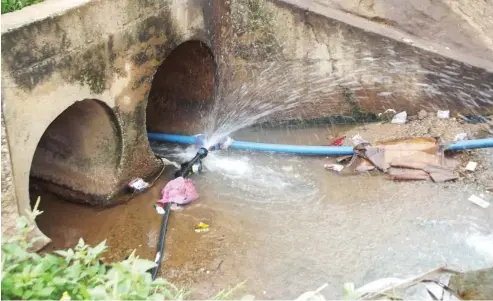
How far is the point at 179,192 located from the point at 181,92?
186cm

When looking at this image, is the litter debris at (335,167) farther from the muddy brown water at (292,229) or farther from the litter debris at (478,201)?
the litter debris at (478,201)

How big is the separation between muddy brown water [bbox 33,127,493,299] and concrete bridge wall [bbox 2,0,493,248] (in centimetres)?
56

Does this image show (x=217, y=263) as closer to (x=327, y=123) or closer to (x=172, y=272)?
(x=172, y=272)

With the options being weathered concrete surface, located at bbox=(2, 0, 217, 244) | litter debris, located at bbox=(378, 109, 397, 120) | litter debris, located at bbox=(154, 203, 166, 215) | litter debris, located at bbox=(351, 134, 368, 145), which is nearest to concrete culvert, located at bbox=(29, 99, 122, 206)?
weathered concrete surface, located at bbox=(2, 0, 217, 244)

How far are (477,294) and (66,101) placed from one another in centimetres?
386

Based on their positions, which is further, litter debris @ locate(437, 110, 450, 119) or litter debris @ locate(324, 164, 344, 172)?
litter debris @ locate(437, 110, 450, 119)

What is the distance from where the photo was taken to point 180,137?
733 centimetres

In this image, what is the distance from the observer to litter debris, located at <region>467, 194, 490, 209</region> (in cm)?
589

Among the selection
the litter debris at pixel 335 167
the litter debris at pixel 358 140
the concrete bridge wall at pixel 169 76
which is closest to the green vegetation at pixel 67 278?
the concrete bridge wall at pixel 169 76

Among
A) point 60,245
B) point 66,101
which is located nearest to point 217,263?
point 60,245

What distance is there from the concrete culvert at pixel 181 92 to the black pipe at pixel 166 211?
75 centimetres

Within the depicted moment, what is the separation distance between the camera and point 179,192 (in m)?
6.20

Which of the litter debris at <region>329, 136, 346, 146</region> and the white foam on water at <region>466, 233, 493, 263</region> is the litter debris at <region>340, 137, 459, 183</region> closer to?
the litter debris at <region>329, 136, 346, 146</region>

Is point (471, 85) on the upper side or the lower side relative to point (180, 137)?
upper
